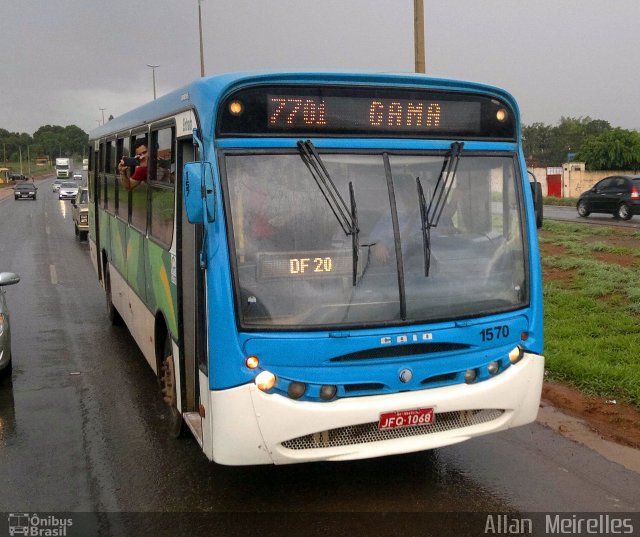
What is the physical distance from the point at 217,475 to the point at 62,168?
106 metres

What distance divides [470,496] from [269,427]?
1636 mm

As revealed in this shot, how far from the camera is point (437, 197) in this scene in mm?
4879

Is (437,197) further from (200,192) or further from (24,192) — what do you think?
(24,192)

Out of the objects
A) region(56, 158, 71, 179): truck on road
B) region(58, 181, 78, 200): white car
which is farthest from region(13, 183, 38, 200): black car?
region(56, 158, 71, 179): truck on road

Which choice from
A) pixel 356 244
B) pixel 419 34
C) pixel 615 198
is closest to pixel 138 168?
pixel 356 244

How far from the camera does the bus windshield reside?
4.55 metres

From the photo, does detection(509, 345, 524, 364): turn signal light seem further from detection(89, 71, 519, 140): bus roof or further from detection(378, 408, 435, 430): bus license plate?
detection(89, 71, 519, 140): bus roof

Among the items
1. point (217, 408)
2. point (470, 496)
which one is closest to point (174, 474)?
point (217, 408)

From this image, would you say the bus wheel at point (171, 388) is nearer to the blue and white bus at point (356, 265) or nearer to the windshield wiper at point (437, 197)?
the blue and white bus at point (356, 265)

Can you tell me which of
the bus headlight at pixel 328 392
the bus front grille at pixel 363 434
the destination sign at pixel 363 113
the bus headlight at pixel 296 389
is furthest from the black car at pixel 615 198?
the bus headlight at pixel 296 389

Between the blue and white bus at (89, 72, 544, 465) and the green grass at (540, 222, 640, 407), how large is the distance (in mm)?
2843

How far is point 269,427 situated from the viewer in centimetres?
443

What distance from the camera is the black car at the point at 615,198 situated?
27.2 m

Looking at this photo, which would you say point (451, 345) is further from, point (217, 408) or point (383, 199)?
point (217, 408)
